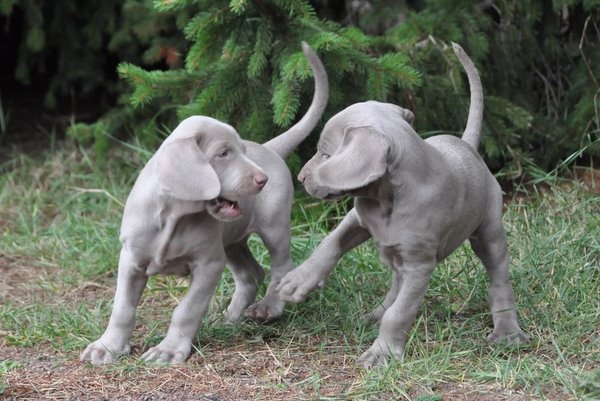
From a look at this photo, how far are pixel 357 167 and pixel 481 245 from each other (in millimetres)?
993

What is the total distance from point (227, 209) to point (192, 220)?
20 cm

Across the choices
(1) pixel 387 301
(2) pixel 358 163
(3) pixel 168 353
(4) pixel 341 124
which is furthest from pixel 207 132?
(1) pixel 387 301

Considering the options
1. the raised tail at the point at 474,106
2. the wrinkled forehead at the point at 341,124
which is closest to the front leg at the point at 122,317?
the wrinkled forehead at the point at 341,124

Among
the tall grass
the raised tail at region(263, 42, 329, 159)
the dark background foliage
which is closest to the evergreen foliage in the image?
the dark background foliage

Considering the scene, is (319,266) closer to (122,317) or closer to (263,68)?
(122,317)

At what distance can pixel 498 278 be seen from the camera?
4570 mm

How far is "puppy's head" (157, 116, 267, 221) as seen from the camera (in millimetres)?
3975

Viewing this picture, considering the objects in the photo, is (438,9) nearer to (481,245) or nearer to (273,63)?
(273,63)

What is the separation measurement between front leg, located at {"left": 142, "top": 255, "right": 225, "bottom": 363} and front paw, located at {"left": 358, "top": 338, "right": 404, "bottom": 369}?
707mm

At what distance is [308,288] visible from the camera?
14.3 ft

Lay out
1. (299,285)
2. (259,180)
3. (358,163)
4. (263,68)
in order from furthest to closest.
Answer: (263,68), (299,285), (259,180), (358,163)

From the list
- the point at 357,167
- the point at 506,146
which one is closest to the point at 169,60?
the point at 506,146

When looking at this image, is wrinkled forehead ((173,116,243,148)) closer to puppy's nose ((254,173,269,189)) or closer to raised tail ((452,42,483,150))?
puppy's nose ((254,173,269,189))

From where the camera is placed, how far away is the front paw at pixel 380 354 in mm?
4160
